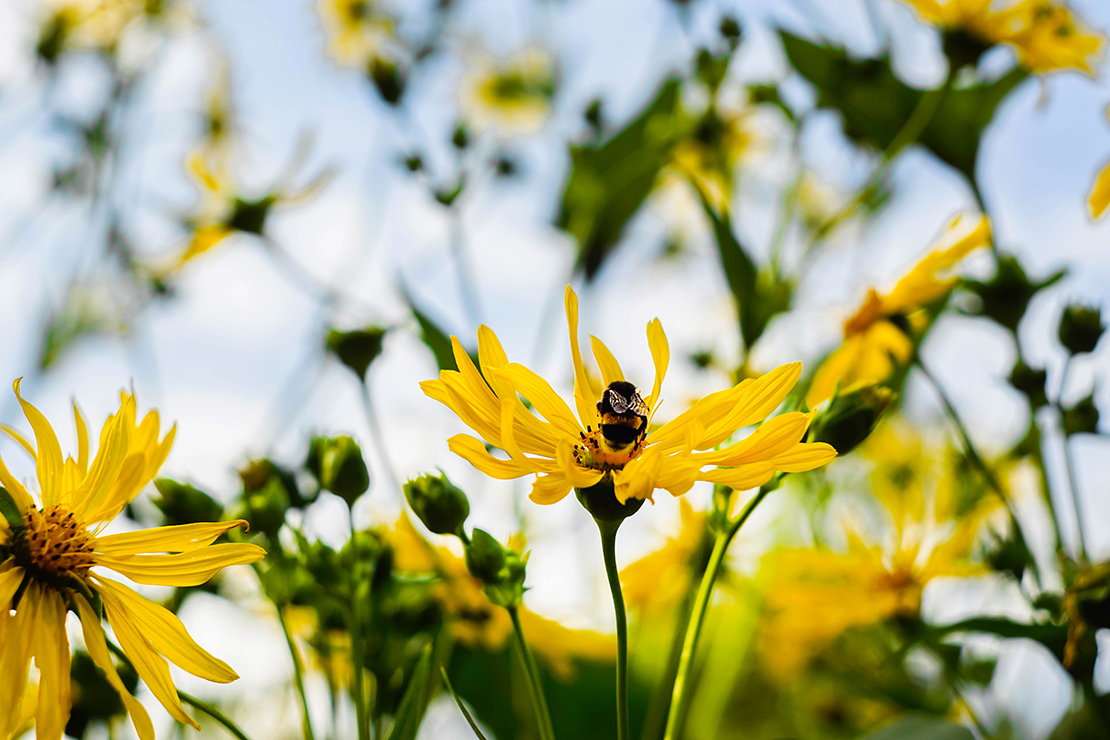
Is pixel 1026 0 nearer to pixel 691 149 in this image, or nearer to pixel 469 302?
pixel 691 149

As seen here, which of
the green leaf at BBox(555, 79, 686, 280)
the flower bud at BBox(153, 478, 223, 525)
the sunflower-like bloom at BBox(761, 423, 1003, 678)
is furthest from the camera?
the green leaf at BBox(555, 79, 686, 280)

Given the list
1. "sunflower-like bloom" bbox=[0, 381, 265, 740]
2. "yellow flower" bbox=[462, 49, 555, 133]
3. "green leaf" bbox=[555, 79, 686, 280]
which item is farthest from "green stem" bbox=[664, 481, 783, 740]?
"yellow flower" bbox=[462, 49, 555, 133]

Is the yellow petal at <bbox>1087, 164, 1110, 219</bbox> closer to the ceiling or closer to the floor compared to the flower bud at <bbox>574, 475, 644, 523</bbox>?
closer to the ceiling

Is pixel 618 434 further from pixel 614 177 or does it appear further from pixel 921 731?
pixel 614 177

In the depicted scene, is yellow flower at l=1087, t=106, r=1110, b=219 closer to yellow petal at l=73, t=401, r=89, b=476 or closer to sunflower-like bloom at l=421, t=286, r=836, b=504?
sunflower-like bloom at l=421, t=286, r=836, b=504

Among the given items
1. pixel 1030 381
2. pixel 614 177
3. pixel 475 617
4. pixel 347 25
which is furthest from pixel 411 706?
pixel 347 25

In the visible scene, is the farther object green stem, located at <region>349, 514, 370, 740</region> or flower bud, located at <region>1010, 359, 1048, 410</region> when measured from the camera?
flower bud, located at <region>1010, 359, 1048, 410</region>

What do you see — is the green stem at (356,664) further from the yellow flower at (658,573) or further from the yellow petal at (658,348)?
the yellow flower at (658,573)

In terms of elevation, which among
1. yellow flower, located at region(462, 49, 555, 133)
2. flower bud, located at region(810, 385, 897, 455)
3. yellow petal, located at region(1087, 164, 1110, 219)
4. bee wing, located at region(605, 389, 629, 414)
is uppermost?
yellow flower, located at region(462, 49, 555, 133)
